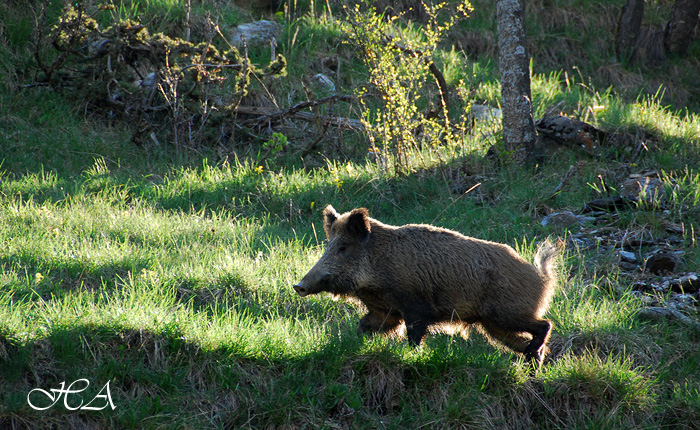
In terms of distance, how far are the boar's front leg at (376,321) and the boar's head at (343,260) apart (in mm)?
317

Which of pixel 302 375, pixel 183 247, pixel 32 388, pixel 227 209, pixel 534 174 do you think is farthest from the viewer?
pixel 534 174

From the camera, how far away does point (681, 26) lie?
12.7 m

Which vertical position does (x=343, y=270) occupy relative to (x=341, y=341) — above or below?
above

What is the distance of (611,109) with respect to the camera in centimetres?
941

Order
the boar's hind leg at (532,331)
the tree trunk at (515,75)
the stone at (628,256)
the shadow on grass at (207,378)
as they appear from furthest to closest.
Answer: the tree trunk at (515,75) < the stone at (628,256) < the boar's hind leg at (532,331) < the shadow on grass at (207,378)

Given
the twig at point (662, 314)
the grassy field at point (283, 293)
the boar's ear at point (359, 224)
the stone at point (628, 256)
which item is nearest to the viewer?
the grassy field at point (283, 293)

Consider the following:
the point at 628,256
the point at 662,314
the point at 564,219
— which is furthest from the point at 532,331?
the point at 564,219

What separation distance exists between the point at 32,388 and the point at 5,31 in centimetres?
828

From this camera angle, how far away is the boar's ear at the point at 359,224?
4.57 meters

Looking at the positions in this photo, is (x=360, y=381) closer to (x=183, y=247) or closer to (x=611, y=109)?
(x=183, y=247)

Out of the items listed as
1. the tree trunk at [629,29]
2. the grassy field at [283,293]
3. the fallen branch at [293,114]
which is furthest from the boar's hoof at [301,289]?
the tree trunk at [629,29]

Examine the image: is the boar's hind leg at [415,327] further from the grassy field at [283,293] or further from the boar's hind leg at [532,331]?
the boar's hind leg at [532,331]

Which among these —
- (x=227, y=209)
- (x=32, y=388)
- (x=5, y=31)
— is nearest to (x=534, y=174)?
(x=227, y=209)

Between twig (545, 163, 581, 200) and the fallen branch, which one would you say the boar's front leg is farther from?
the fallen branch
